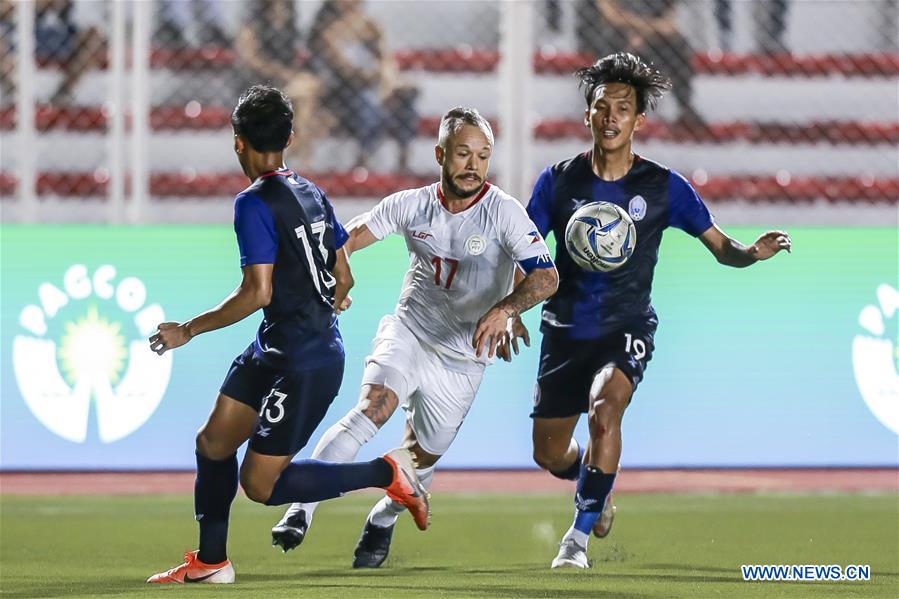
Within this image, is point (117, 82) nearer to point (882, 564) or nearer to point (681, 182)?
point (681, 182)

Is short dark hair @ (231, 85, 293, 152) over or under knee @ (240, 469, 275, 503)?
over

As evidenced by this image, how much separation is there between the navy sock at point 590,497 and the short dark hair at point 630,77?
1653 mm

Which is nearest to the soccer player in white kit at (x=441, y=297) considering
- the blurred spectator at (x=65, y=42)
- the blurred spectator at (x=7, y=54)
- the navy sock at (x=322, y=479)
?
the navy sock at (x=322, y=479)

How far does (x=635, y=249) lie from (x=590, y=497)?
1.13 m

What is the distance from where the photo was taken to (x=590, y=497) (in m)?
6.54

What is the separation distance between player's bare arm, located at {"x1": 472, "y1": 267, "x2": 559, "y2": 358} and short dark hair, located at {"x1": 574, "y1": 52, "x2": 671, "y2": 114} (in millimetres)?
1082

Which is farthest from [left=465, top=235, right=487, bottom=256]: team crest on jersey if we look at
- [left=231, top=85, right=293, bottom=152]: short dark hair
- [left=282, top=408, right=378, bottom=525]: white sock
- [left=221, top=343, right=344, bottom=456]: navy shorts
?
[left=231, top=85, right=293, bottom=152]: short dark hair

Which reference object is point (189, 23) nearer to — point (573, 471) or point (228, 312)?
point (573, 471)

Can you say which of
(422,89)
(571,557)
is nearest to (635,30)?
(422,89)

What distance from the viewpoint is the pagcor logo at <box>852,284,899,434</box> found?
9531 millimetres

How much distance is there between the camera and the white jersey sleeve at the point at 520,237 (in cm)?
628

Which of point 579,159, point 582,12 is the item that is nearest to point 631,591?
point 579,159

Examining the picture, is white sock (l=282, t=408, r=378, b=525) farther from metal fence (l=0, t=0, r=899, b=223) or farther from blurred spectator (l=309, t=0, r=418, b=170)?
blurred spectator (l=309, t=0, r=418, b=170)

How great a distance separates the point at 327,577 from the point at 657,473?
4.28 metres
